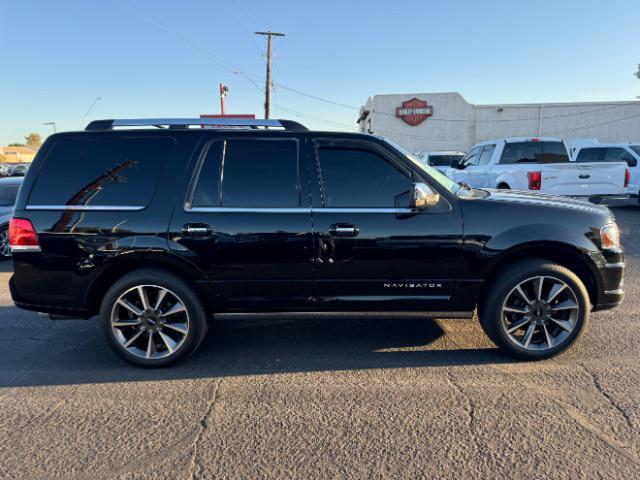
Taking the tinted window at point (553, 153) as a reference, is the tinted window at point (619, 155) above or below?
above

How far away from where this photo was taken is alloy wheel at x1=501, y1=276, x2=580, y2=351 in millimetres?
3443

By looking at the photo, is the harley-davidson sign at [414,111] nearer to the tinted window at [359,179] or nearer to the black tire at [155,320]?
the tinted window at [359,179]

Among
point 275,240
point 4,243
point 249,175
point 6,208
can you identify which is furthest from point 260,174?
point 6,208

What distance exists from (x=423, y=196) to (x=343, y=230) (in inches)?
26.6

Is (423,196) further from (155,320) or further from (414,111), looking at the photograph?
(414,111)

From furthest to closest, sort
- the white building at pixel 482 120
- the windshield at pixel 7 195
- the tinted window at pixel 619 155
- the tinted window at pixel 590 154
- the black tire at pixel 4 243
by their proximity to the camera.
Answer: the white building at pixel 482 120 → the tinted window at pixel 590 154 → the tinted window at pixel 619 155 → the windshield at pixel 7 195 → the black tire at pixel 4 243

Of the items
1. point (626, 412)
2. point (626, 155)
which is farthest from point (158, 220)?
point (626, 155)

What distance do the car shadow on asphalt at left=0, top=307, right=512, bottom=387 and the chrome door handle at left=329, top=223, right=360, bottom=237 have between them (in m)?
0.70

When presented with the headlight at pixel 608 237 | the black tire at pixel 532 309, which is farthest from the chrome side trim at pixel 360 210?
the headlight at pixel 608 237

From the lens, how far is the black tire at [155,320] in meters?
3.41

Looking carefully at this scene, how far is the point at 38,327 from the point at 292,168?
130 inches

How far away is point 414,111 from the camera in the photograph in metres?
34.7

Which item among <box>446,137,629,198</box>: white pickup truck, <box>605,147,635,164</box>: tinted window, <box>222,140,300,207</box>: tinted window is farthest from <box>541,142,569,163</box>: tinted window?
<box>222,140,300,207</box>: tinted window

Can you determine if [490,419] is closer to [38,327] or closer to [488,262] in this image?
[488,262]
